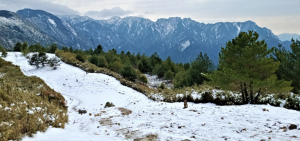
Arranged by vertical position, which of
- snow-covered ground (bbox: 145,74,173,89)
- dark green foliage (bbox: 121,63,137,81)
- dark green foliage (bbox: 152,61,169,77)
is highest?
dark green foliage (bbox: 152,61,169,77)

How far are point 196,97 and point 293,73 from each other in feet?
24.4

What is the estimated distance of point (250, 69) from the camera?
9805 mm

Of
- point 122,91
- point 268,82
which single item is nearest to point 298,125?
point 268,82

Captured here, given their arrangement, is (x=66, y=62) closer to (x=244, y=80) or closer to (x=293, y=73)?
(x=244, y=80)

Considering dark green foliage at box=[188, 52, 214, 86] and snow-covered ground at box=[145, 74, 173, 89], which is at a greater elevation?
dark green foliage at box=[188, 52, 214, 86]

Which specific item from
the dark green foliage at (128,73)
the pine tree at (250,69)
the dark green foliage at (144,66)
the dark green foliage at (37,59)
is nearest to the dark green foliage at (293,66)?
the pine tree at (250,69)

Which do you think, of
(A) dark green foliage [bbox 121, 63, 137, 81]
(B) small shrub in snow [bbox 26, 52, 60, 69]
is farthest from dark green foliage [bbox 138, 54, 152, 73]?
(B) small shrub in snow [bbox 26, 52, 60, 69]

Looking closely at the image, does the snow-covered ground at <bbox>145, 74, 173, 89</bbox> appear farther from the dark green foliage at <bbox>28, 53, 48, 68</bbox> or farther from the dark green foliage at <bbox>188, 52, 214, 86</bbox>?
the dark green foliage at <bbox>28, 53, 48, 68</bbox>

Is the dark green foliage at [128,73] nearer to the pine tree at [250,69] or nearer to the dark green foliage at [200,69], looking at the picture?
the dark green foliage at [200,69]

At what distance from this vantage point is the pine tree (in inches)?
374

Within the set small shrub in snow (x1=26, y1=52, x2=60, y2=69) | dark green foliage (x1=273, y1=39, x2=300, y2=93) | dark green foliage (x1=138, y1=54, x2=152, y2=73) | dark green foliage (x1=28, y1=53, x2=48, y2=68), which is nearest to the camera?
dark green foliage (x1=273, y1=39, x2=300, y2=93)

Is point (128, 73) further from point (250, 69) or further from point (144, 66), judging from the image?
point (250, 69)

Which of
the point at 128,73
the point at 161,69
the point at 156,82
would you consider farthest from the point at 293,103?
the point at 161,69

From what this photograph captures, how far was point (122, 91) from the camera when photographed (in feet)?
62.0
